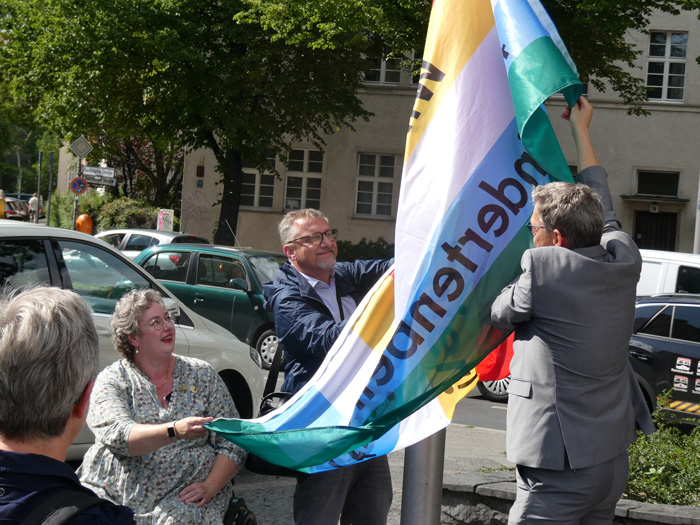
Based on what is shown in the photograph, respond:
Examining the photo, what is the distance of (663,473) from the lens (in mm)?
5297

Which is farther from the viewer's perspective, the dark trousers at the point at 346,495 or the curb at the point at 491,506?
the curb at the point at 491,506

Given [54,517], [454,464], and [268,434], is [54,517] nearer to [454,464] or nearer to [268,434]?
[268,434]

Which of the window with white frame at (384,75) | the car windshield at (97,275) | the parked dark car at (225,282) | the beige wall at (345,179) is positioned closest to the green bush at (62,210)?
the beige wall at (345,179)

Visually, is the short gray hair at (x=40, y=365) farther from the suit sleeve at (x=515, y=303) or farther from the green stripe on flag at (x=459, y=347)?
the suit sleeve at (x=515, y=303)

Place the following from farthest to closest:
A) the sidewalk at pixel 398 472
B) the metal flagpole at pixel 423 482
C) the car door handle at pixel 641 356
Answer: the car door handle at pixel 641 356 < the sidewalk at pixel 398 472 < the metal flagpole at pixel 423 482

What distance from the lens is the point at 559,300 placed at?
3.06 metres

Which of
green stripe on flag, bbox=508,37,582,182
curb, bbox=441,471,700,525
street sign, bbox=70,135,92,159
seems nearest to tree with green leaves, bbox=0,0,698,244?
street sign, bbox=70,135,92,159

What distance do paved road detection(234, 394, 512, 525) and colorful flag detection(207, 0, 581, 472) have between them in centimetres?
265

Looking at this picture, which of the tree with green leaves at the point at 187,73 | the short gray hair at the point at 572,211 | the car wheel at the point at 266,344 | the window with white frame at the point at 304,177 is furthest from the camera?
the window with white frame at the point at 304,177

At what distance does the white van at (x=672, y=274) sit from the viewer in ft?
40.3

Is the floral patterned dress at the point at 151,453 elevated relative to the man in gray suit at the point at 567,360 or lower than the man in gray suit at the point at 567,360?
lower

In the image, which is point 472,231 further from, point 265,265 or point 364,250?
point 364,250

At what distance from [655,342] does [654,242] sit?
19.1 meters

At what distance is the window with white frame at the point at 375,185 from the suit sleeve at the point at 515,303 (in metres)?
26.5
